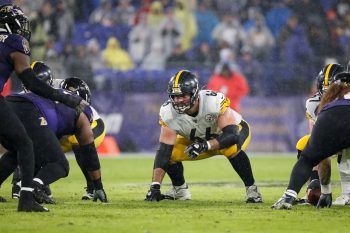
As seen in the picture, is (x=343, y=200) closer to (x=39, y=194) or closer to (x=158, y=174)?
(x=158, y=174)

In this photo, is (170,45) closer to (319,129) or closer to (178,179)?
(178,179)

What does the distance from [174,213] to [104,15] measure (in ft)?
48.8

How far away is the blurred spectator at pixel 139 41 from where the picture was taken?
823 inches

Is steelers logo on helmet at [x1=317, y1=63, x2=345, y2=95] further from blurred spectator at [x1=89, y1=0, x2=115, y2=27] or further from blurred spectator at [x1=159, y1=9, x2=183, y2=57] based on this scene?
blurred spectator at [x1=89, y1=0, x2=115, y2=27]

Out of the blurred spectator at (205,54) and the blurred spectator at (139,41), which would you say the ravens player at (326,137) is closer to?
the blurred spectator at (205,54)

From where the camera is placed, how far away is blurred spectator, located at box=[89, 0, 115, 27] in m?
21.7

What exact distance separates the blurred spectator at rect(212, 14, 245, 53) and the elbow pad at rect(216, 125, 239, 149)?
12.3 meters

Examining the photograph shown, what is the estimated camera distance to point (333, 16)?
21.9m

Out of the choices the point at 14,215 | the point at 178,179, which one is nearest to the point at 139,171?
the point at 178,179

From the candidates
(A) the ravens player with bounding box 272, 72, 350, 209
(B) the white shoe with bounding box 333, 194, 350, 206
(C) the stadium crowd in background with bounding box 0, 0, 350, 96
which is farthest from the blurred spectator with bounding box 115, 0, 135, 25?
(A) the ravens player with bounding box 272, 72, 350, 209

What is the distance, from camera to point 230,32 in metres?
21.5

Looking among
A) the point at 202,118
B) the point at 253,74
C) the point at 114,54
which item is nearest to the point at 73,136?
the point at 202,118

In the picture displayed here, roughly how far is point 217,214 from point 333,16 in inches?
600

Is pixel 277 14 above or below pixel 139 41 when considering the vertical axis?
above
